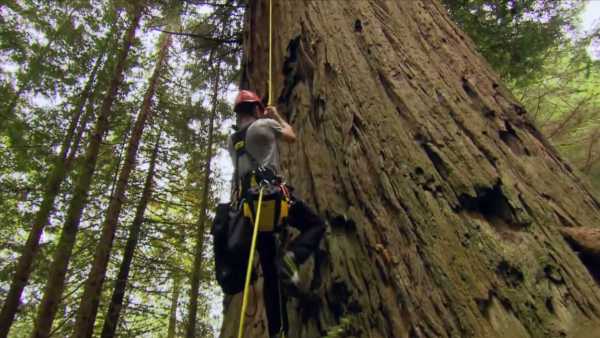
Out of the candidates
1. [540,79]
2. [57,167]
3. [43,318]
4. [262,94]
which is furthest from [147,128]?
[540,79]

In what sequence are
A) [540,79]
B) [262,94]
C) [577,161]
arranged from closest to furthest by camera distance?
1. [262,94]
2. [577,161]
3. [540,79]

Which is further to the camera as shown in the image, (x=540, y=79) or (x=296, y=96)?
(x=540, y=79)

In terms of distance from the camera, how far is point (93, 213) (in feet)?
37.1

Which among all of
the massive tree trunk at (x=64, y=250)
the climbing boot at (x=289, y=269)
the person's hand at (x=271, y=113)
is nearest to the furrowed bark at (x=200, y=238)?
the massive tree trunk at (x=64, y=250)

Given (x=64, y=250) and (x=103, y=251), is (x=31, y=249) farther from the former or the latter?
(x=64, y=250)

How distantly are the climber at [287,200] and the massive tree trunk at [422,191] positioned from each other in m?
0.16

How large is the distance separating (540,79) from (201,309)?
450 inches

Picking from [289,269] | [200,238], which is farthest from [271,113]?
[200,238]

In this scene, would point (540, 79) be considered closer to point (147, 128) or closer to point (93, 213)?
point (147, 128)

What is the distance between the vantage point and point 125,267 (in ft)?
30.6

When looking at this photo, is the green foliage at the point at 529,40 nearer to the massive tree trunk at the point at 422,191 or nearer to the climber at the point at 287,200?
the massive tree trunk at the point at 422,191

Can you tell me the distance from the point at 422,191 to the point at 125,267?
840cm

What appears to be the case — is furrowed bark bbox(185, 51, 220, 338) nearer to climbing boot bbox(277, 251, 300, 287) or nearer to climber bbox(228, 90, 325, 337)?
climber bbox(228, 90, 325, 337)

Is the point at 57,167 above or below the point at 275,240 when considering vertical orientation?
above
